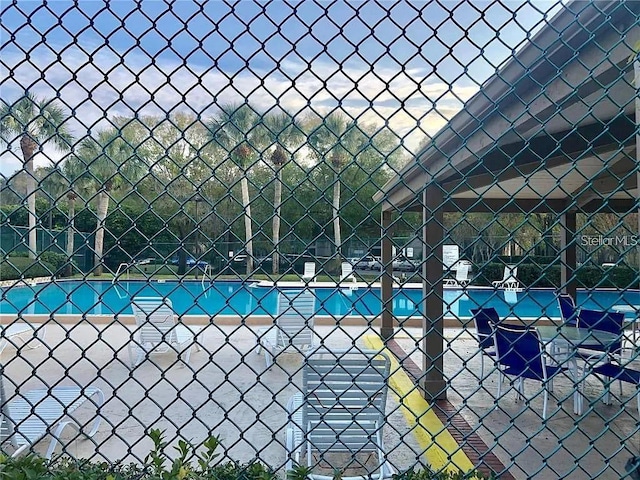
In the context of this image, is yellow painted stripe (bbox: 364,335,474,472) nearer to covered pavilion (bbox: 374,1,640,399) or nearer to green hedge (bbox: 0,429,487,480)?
covered pavilion (bbox: 374,1,640,399)

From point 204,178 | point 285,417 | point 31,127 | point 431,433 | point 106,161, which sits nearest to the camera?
point 31,127

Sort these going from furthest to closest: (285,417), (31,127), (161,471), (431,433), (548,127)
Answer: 1. (285,417)
2. (548,127)
3. (431,433)
4. (31,127)
5. (161,471)

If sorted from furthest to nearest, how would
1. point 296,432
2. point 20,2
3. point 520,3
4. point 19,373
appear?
point 19,373 → point 296,432 → point 520,3 → point 20,2

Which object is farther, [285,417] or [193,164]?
[285,417]

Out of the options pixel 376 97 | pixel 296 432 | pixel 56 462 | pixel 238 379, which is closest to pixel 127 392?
pixel 238 379

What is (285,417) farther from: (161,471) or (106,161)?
(161,471)

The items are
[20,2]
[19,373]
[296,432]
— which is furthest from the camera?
A: [19,373]

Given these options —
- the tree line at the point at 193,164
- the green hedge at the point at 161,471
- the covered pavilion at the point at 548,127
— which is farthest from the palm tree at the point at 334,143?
the green hedge at the point at 161,471

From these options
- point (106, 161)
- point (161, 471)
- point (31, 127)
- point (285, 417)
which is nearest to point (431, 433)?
point (285, 417)

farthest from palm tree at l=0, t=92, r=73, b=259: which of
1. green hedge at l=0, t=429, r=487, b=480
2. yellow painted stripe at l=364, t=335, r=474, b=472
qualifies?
yellow painted stripe at l=364, t=335, r=474, b=472

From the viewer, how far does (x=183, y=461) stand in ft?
4.18

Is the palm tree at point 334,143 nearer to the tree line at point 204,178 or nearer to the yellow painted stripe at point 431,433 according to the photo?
the tree line at point 204,178

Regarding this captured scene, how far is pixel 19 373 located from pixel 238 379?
2936mm

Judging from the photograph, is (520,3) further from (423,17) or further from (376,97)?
(376,97)
